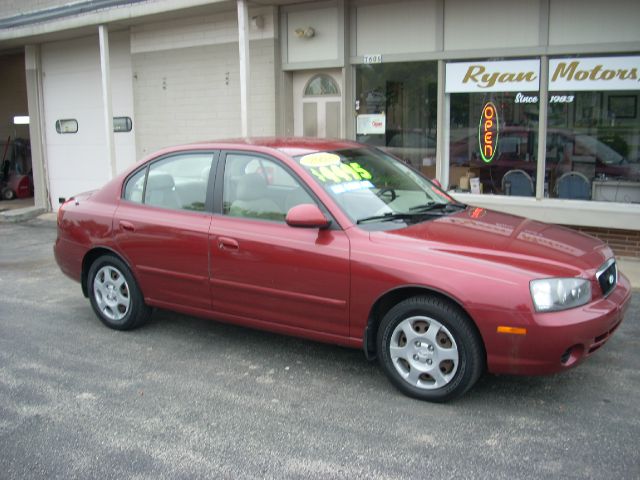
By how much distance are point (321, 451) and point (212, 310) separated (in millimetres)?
1837

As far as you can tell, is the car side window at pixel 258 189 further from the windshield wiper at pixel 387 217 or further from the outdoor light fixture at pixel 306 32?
the outdoor light fixture at pixel 306 32

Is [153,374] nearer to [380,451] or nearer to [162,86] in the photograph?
[380,451]

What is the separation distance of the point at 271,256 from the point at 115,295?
1897mm

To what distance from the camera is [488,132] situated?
9219 millimetres

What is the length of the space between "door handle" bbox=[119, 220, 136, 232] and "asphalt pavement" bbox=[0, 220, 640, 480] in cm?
94

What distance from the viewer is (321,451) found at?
3736 mm

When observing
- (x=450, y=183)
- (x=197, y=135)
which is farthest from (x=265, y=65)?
(x=450, y=183)

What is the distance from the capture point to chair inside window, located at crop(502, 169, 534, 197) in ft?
29.7

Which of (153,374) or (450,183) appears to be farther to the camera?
(450,183)

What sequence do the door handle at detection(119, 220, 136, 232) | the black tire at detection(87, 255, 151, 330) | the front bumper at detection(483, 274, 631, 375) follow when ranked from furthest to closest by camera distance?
the black tire at detection(87, 255, 151, 330) < the door handle at detection(119, 220, 136, 232) < the front bumper at detection(483, 274, 631, 375)

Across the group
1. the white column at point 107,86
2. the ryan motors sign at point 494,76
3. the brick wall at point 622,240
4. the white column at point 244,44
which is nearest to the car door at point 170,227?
the white column at point 244,44

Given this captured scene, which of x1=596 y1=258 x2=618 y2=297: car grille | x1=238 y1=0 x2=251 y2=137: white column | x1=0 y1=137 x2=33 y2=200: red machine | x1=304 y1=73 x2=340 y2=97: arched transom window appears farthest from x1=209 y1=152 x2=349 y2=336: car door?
x1=0 y1=137 x2=33 y2=200: red machine

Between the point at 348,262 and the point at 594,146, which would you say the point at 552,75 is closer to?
the point at 594,146

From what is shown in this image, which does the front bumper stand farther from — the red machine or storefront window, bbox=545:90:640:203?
the red machine
